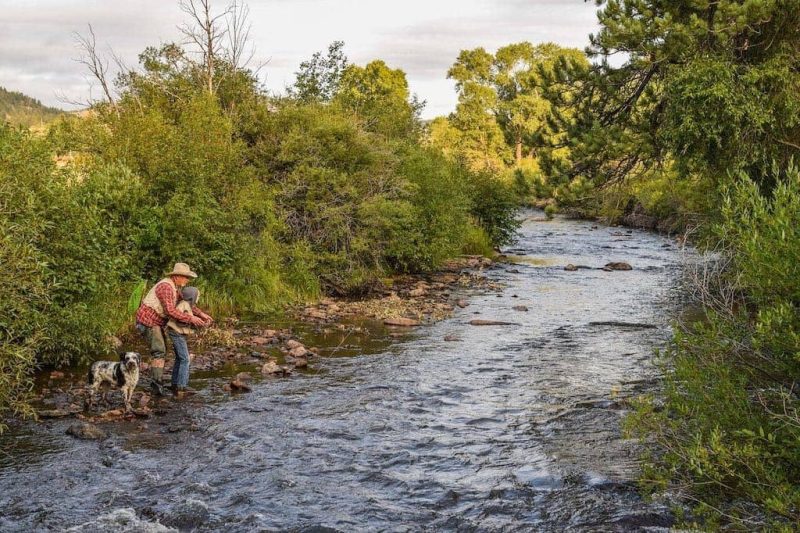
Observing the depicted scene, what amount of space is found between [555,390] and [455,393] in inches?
70.0

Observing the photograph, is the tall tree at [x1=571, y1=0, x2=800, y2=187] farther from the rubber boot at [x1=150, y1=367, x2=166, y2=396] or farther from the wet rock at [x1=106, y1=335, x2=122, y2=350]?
the wet rock at [x1=106, y1=335, x2=122, y2=350]

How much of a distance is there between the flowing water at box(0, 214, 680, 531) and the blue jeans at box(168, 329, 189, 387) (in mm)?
425

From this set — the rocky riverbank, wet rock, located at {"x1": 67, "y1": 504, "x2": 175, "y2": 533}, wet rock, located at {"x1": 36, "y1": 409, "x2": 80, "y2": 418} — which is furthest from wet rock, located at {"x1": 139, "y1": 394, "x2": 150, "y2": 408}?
wet rock, located at {"x1": 67, "y1": 504, "x2": 175, "y2": 533}

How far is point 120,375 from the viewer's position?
11117mm

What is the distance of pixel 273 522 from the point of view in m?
7.95

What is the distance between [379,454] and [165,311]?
4649 millimetres

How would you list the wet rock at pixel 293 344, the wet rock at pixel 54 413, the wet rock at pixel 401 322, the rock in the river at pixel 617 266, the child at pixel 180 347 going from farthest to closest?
the rock in the river at pixel 617 266 → the wet rock at pixel 401 322 → the wet rock at pixel 293 344 → the child at pixel 180 347 → the wet rock at pixel 54 413

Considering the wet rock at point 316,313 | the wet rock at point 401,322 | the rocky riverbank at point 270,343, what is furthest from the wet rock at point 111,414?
the wet rock at point 401,322

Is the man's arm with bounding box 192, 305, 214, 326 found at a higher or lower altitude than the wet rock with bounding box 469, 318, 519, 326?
higher

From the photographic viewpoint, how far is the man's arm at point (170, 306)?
484 inches

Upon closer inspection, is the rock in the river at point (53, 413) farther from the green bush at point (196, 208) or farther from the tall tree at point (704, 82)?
the tall tree at point (704, 82)

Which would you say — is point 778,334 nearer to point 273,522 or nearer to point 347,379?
point 273,522

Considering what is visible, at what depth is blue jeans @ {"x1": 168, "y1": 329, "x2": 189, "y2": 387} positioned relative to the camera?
1244 centimetres

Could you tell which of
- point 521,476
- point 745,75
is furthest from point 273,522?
point 745,75
